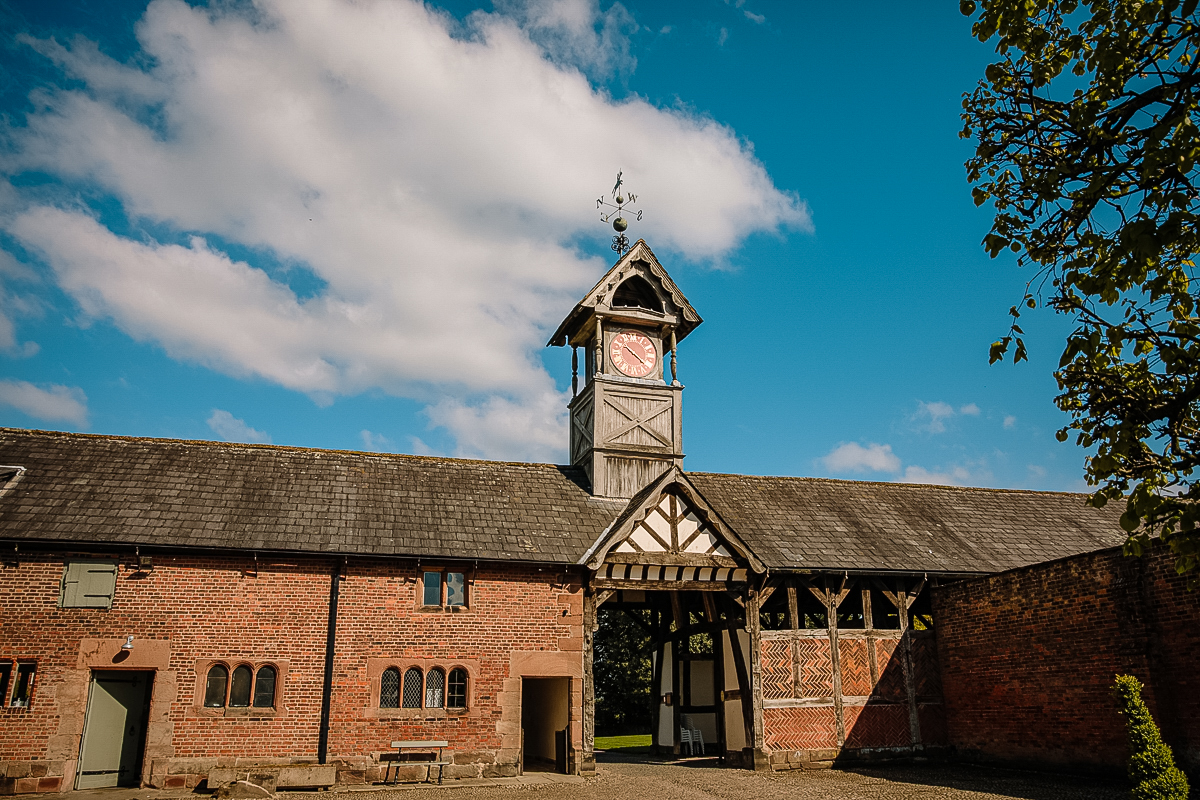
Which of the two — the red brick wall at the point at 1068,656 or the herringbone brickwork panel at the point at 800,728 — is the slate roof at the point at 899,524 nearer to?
the red brick wall at the point at 1068,656

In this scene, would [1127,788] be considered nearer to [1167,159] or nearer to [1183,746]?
[1183,746]

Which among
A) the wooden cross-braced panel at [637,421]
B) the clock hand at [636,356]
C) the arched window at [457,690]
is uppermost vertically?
the clock hand at [636,356]

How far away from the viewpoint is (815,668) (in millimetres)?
18172

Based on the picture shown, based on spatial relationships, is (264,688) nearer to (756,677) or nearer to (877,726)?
(756,677)

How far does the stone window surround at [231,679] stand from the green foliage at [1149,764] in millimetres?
13664

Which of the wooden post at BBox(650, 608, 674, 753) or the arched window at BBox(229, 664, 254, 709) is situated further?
the wooden post at BBox(650, 608, 674, 753)

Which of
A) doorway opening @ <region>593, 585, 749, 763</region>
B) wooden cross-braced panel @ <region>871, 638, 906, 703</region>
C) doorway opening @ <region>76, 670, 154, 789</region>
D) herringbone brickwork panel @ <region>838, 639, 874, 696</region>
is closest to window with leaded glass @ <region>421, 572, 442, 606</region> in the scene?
doorway opening @ <region>593, 585, 749, 763</region>

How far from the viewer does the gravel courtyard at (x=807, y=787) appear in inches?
538

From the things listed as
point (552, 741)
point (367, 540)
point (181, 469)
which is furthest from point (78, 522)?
point (552, 741)

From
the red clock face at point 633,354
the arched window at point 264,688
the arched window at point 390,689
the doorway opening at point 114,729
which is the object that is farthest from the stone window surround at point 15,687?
the red clock face at point 633,354

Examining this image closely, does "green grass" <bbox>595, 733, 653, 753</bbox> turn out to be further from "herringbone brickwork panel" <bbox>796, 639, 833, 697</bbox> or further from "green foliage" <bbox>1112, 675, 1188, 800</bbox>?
"green foliage" <bbox>1112, 675, 1188, 800</bbox>

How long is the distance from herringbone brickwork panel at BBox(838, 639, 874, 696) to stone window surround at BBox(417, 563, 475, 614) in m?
8.37

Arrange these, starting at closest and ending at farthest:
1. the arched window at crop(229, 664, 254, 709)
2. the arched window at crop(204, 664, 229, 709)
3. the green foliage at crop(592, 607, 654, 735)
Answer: the arched window at crop(204, 664, 229, 709) < the arched window at crop(229, 664, 254, 709) < the green foliage at crop(592, 607, 654, 735)

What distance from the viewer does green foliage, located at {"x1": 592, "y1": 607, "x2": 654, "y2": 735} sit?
34.0 meters
